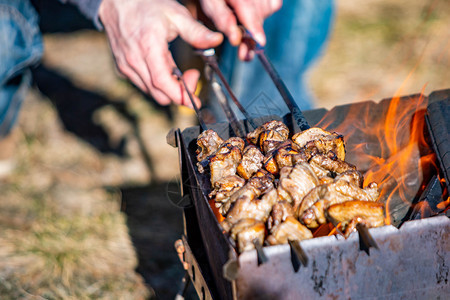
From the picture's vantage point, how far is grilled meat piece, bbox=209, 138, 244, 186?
160 centimetres

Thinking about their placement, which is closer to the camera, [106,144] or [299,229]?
[299,229]

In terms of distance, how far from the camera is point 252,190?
1443 mm

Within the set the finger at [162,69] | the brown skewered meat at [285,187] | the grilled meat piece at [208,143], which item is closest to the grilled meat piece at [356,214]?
the brown skewered meat at [285,187]

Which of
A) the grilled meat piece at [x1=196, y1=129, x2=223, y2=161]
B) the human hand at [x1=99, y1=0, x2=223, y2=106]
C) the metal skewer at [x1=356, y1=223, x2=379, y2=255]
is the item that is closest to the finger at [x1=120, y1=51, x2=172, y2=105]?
the human hand at [x1=99, y1=0, x2=223, y2=106]

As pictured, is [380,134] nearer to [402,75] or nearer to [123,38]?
[123,38]

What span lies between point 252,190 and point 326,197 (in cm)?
25

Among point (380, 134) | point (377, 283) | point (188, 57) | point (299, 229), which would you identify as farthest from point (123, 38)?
point (188, 57)

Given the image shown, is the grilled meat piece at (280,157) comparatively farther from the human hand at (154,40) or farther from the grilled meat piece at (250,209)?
the human hand at (154,40)

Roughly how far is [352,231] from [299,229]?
154 mm

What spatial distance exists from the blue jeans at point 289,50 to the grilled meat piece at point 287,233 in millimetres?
2123

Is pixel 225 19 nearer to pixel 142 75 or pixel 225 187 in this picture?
pixel 142 75

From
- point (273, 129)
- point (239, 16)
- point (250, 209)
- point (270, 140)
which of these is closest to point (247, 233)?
point (250, 209)

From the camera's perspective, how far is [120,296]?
9.70 feet

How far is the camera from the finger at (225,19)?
2481 mm
